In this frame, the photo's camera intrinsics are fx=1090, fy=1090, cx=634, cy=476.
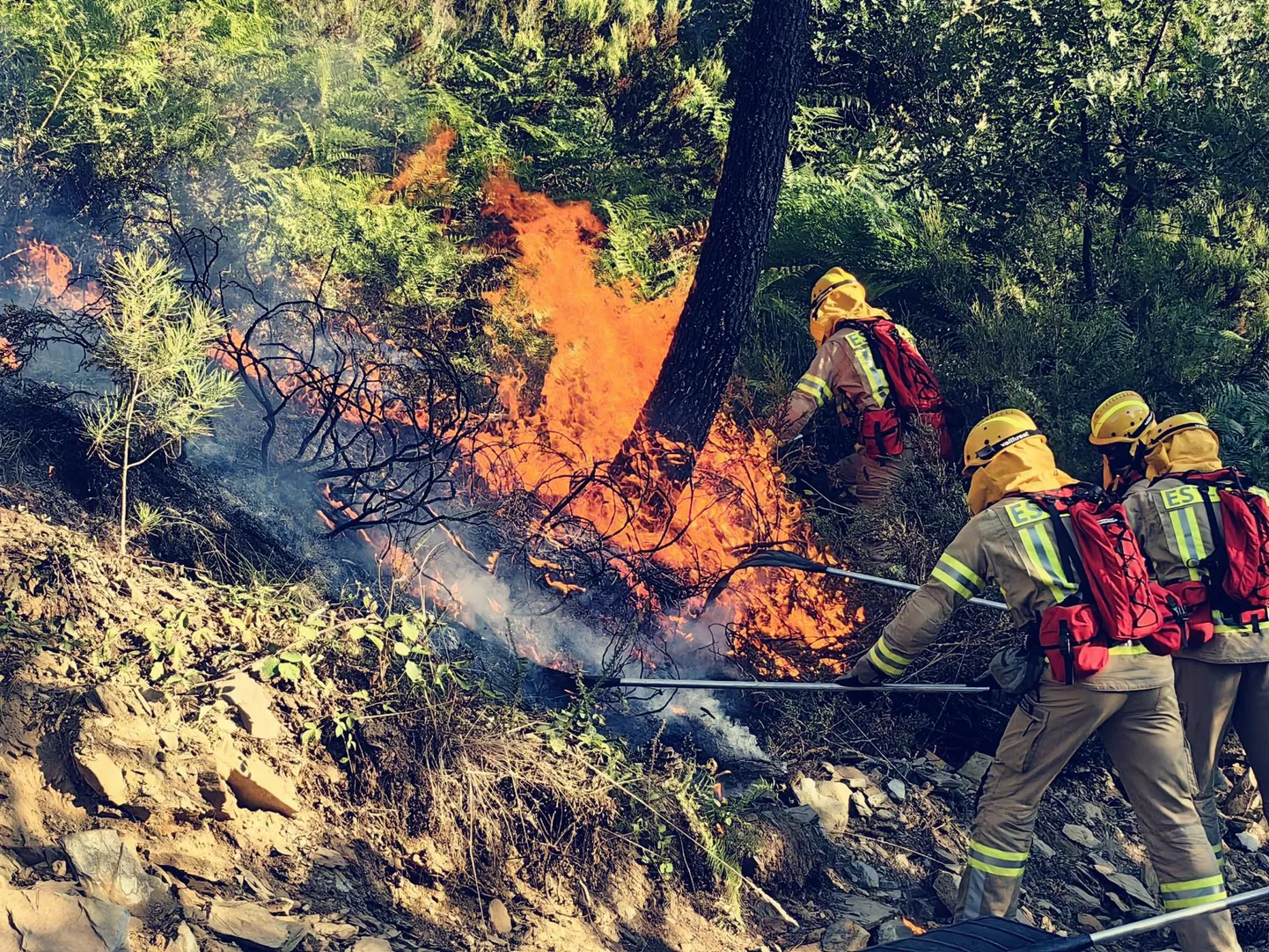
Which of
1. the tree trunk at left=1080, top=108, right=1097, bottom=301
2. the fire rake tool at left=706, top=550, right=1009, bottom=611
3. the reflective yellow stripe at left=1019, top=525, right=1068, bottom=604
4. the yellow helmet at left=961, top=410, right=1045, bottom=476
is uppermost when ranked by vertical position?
the tree trunk at left=1080, top=108, right=1097, bottom=301

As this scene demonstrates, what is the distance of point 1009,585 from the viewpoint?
16.7 feet

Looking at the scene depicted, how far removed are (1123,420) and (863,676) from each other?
7.04 feet

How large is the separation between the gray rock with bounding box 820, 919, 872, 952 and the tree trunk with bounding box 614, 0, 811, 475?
3.30 m

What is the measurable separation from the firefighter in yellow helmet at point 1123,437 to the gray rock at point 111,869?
16.8 ft

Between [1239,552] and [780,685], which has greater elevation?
[1239,552]

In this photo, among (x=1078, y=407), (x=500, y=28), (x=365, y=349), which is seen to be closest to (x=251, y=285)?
(x=365, y=349)

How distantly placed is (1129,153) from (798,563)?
209 inches

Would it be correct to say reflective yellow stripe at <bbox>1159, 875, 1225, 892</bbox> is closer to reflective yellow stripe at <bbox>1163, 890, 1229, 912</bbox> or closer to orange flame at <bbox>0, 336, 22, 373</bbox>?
reflective yellow stripe at <bbox>1163, 890, 1229, 912</bbox>

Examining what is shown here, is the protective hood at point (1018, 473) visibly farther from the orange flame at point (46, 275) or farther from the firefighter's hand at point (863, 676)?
the orange flame at point (46, 275)

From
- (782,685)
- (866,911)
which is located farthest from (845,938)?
(782,685)

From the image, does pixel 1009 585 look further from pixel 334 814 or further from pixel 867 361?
pixel 334 814

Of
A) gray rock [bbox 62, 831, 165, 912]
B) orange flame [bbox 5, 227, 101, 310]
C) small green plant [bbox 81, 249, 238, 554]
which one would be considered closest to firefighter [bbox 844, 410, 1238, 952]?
gray rock [bbox 62, 831, 165, 912]

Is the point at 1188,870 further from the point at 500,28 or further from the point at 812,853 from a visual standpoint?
the point at 500,28

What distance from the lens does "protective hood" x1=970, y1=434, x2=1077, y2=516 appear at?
5.20m
